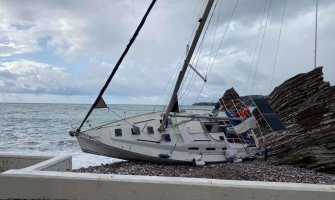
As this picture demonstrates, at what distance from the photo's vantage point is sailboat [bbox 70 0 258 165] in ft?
56.0

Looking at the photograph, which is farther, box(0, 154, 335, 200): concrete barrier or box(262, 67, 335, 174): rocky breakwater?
box(262, 67, 335, 174): rocky breakwater

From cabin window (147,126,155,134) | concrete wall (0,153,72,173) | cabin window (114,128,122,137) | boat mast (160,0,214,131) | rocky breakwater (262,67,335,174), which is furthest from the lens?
cabin window (147,126,155,134)

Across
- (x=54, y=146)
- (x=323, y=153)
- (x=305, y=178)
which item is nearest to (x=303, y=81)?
(x=323, y=153)

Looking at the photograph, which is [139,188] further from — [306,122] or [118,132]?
[306,122]

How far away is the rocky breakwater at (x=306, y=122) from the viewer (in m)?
15.5

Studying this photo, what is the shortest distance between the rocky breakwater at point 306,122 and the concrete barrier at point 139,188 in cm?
998

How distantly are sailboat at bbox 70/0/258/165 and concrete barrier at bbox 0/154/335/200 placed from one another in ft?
37.0

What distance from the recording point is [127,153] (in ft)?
56.7

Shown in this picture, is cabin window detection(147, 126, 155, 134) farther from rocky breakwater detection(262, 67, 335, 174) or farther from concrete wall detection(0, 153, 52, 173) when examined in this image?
concrete wall detection(0, 153, 52, 173)

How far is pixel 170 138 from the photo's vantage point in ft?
59.4

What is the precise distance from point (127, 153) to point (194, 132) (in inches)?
146

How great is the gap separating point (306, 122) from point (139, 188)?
757 inches

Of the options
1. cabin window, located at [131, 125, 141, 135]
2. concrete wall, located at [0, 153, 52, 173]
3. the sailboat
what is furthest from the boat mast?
concrete wall, located at [0, 153, 52, 173]

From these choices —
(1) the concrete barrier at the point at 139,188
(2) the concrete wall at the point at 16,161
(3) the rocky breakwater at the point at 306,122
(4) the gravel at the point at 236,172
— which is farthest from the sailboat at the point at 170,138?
(1) the concrete barrier at the point at 139,188
